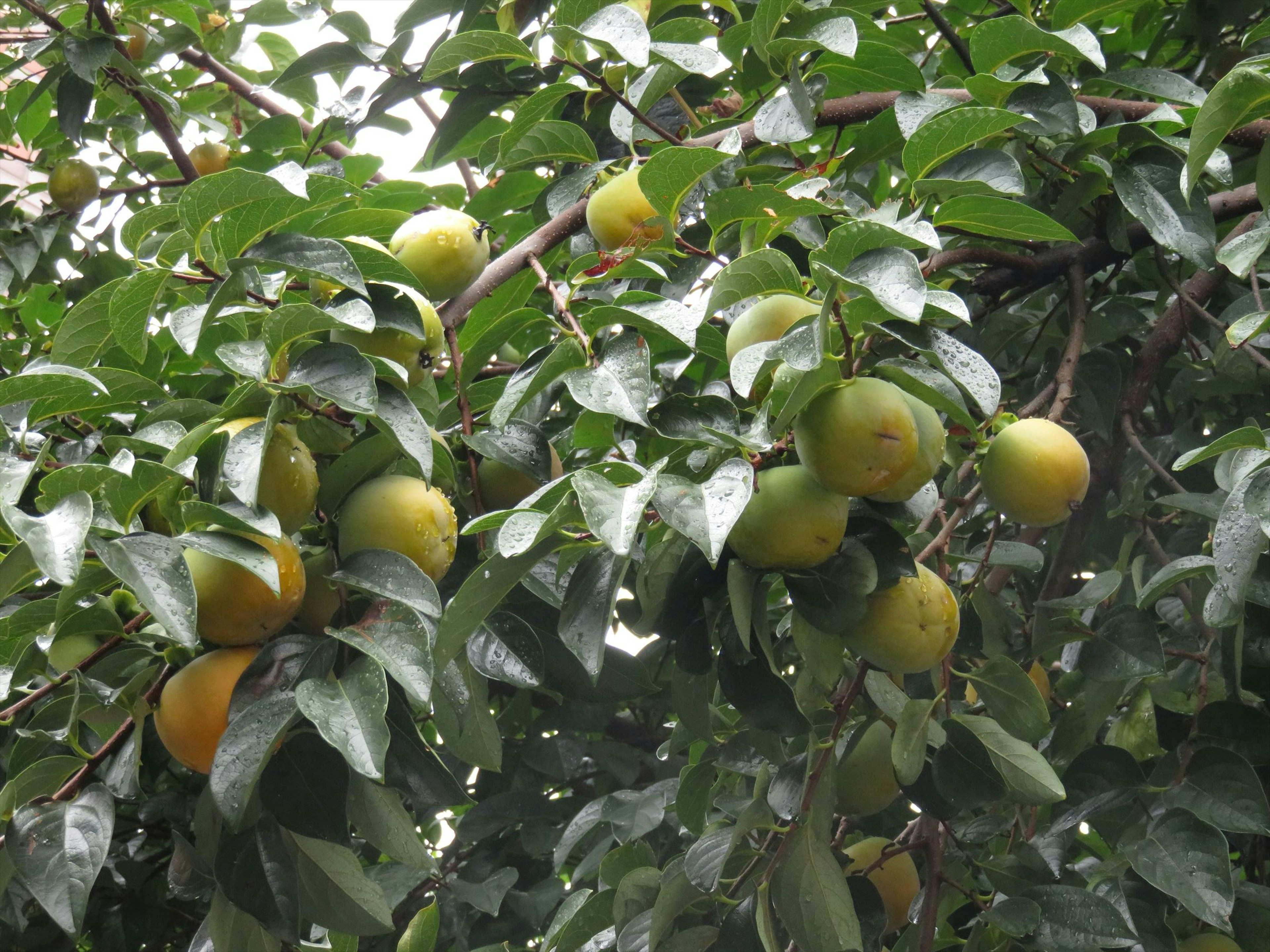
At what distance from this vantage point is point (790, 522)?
0.84 metres

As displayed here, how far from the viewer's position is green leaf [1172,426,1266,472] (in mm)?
840

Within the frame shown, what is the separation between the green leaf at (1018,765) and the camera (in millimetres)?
1041

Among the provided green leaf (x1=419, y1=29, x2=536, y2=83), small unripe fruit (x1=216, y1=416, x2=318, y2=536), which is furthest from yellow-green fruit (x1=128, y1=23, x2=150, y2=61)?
small unripe fruit (x1=216, y1=416, x2=318, y2=536)

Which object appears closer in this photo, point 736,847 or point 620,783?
point 736,847

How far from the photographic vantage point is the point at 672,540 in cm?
92

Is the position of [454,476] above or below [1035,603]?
above

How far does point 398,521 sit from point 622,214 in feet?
1.44

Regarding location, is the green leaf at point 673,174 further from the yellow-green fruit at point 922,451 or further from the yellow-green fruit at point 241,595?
the yellow-green fruit at point 241,595

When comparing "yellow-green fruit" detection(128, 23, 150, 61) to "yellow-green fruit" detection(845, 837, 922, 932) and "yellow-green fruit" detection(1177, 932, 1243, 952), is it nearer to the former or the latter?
"yellow-green fruit" detection(845, 837, 922, 932)

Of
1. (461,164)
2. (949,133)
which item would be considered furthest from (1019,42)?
(461,164)

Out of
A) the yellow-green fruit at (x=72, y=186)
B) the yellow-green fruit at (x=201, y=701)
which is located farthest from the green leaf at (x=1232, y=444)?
the yellow-green fruit at (x=72, y=186)

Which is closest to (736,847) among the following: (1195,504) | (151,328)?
(1195,504)

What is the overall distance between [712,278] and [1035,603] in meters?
0.54

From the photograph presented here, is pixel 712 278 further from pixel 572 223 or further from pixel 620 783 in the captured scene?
pixel 620 783
